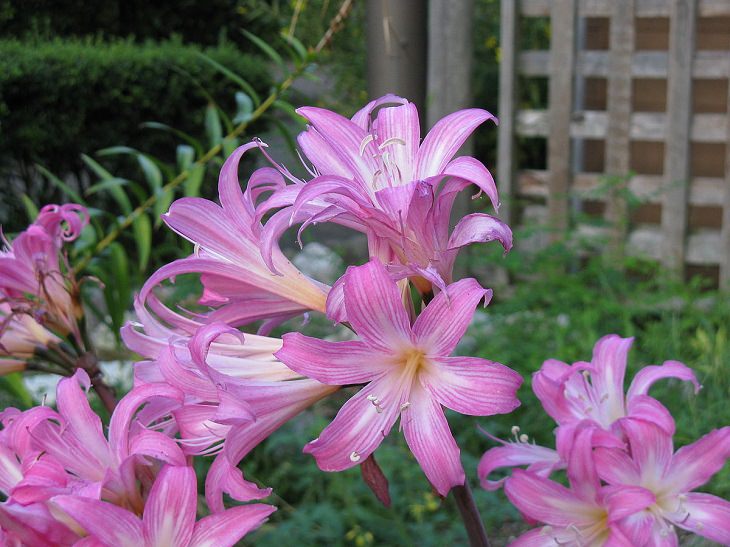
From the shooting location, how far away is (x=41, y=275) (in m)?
0.95

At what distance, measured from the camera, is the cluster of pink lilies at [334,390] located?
1.89 feet

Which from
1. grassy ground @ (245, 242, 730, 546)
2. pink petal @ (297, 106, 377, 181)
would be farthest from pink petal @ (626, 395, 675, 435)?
grassy ground @ (245, 242, 730, 546)

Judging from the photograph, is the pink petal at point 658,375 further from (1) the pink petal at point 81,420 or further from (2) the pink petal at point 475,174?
(1) the pink petal at point 81,420

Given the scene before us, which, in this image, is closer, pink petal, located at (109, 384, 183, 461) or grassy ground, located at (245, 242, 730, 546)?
pink petal, located at (109, 384, 183, 461)

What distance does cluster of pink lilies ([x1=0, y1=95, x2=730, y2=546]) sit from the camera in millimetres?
575

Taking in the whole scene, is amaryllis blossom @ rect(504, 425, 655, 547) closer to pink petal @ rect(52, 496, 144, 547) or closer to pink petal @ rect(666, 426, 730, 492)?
pink petal @ rect(666, 426, 730, 492)

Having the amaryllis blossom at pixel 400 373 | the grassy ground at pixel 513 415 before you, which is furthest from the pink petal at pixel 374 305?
the grassy ground at pixel 513 415

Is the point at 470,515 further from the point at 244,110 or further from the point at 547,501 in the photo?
the point at 244,110

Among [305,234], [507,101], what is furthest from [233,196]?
[507,101]

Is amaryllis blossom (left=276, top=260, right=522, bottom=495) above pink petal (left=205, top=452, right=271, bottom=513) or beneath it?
above

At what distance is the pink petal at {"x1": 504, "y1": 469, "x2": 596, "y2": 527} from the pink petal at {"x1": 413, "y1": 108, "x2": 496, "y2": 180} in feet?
0.72

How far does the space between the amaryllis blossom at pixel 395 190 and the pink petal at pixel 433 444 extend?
0.25ft

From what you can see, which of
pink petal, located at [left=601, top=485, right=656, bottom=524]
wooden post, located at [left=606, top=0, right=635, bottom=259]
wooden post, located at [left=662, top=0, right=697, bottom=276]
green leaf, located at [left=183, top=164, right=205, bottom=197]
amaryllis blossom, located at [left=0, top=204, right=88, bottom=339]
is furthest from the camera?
wooden post, located at [left=606, top=0, right=635, bottom=259]

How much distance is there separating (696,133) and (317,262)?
1.73 m
